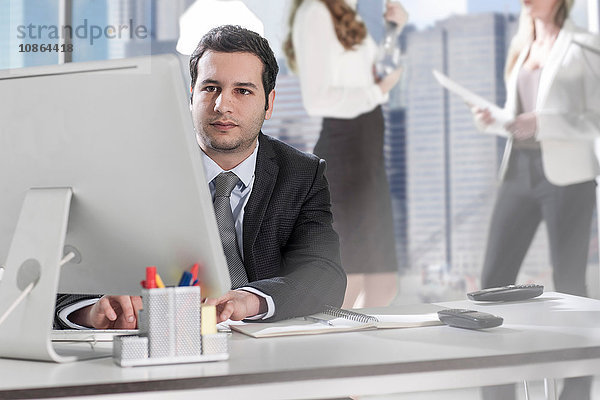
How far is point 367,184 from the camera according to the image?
3195 mm

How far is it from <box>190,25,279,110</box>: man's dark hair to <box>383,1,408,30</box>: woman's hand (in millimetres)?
1512

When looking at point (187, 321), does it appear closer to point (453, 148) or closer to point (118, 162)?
point (118, 162)

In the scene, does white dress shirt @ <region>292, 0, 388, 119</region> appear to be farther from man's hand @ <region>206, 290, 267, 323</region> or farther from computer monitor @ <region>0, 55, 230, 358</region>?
computer monitor @ <region>0, 55, 230, 358</region>

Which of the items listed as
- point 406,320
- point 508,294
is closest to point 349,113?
point 508,294

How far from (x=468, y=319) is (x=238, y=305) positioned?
37 cm

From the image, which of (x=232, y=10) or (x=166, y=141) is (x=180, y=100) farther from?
(x=232, y=10)

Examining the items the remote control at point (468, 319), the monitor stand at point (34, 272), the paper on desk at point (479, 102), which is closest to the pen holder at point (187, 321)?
the monitor stand at point (34, 272)

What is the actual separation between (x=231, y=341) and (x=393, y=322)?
0.27m

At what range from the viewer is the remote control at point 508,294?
4.66 feet

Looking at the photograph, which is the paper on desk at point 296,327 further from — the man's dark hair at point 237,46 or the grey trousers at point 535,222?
the grey trousers at point 535,222

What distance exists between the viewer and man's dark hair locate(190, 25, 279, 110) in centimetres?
176

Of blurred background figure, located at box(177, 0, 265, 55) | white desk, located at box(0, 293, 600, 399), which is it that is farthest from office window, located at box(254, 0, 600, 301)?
white desk, located at box(0, 293, 600, 399)

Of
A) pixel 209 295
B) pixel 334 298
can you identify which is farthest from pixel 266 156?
pixel 209 295

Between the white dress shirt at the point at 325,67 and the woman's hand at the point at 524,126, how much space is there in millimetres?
689
